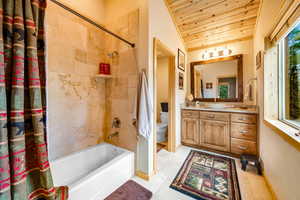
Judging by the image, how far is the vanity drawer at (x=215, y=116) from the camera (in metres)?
2.26

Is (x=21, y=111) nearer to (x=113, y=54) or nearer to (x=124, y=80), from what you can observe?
(x=124, y=80)

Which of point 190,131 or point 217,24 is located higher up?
point 217,24

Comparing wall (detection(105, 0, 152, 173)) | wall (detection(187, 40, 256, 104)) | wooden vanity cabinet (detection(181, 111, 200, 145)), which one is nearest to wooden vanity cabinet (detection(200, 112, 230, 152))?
wooden vanity cabinet (detection(181, 111, 200, 145))

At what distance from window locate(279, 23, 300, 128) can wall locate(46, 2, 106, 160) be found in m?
2.47

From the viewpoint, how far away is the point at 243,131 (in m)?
2.11

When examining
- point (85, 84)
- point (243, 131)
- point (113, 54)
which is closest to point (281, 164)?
point (243, 131)

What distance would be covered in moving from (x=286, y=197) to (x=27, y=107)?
2.20 metres

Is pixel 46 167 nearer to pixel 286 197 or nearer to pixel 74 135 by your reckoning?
pixel 74 135

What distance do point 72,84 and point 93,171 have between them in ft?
3.96

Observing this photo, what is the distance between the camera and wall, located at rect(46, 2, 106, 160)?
1.47 meters

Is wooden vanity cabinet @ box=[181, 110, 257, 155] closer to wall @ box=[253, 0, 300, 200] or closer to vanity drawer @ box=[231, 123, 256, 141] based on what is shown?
vanity drawer @ box=[231, 123, 256, 141]

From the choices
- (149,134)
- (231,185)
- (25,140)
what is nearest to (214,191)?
(231,185)

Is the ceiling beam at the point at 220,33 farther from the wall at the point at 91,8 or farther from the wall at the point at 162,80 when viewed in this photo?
the wall at the point at 91,8

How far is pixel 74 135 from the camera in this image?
5.59ft
